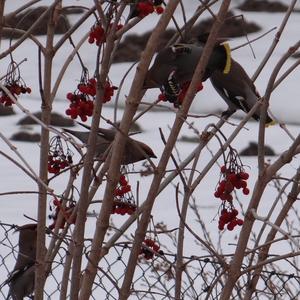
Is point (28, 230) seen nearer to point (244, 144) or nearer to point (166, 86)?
point (166, 86)

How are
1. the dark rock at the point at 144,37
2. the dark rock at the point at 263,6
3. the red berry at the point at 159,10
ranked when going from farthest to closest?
the dark rock at the point at 263,6 < the dark rock at the point at 144,37 < the red berry at the point at 159,10

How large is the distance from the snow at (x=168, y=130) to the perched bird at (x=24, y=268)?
2.39 metres

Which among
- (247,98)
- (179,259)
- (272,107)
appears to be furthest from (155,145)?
(179,259)

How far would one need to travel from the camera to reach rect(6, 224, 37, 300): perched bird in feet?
10.8

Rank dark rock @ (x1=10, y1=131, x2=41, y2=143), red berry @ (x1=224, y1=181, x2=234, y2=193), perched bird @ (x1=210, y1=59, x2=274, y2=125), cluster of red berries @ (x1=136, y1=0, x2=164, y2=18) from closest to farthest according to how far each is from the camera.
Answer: cluster of red berries @ (x1=136, y1=0, x2=164, y2=18)
red berry @ (x1=224, y1=181, x2=234, y2=193)
perched bird @ (x1=210, y1=59, x2=274, y2=125)
dark rock @ (x1=10, y1=131, x2=41, y2=143)

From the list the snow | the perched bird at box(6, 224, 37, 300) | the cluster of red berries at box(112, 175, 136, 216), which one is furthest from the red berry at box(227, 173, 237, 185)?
the snow

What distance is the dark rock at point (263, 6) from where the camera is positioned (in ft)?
44.0

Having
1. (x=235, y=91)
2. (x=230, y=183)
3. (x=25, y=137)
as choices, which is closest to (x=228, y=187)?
(x=230, y=183)

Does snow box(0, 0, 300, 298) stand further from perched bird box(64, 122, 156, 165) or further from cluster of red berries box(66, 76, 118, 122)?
cluster of red berries box(66, 76, 118, 122)

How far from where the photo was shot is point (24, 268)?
338 centimetres

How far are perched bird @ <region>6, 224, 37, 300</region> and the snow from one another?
2.39 m

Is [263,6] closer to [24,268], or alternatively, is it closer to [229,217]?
[24,268]

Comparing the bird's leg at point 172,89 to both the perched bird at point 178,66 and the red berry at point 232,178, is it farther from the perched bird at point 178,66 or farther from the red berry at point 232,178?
the red berry at point 232,178

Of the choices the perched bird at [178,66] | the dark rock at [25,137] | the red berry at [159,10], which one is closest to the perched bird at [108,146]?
the perched bird at [178,66]
